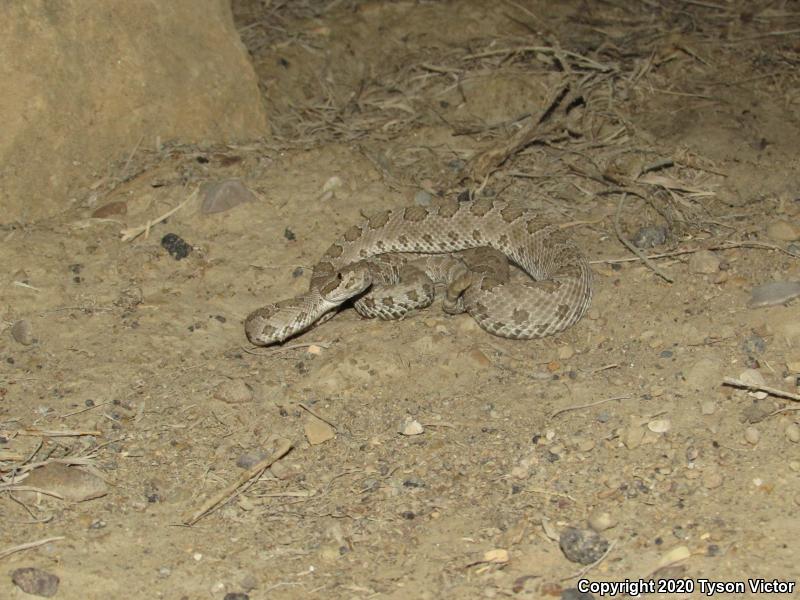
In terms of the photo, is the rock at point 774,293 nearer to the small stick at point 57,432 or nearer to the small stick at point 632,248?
the small stick at point 632,248

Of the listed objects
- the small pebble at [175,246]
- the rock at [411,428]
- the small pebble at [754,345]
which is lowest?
the small pebble at [754,345]

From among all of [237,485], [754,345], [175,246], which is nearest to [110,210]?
[175,246]

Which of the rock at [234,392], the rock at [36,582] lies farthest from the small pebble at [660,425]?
the rock at [36,582]

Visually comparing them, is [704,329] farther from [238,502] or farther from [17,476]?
[17,476]

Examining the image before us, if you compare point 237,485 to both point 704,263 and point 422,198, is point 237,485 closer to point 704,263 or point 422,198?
point 422,198

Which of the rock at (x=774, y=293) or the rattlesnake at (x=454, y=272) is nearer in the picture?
the rock at (x=774, y=293)

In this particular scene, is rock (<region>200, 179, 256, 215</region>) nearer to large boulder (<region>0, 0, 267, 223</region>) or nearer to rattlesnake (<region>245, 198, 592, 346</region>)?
large boulder (<region>0, 0, 267, 223</region>)

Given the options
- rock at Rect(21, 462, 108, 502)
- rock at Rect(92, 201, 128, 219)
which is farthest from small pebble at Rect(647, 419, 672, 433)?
rock at Rect(92, 201, 128, 219)
